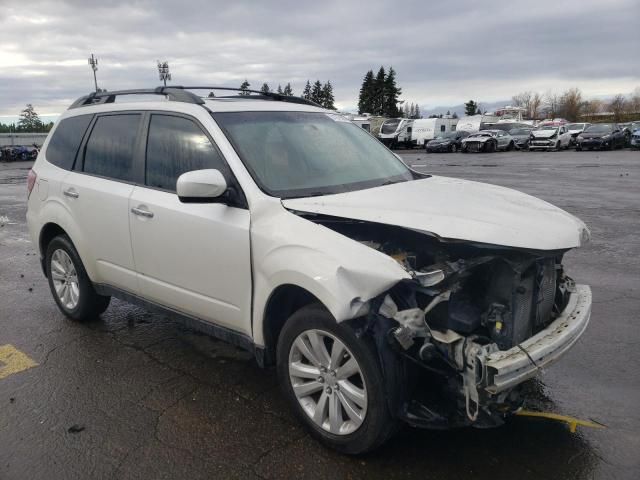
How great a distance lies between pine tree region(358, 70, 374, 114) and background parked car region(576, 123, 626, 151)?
155 feet

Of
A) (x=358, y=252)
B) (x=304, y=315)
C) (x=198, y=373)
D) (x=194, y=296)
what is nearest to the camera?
(x=358, y=252)

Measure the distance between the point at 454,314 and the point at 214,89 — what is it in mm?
2893

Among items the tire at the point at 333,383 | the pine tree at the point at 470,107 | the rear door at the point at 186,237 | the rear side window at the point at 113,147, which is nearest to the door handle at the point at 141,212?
the rear door at the point at 186,237

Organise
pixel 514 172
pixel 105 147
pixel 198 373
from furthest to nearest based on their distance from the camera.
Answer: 1. pixel 514 172
2. pixel 105 147
3. pixel 198 373

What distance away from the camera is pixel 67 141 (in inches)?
196

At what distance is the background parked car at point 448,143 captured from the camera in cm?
3647

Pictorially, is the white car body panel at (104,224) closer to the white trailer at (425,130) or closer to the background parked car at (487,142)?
the background parked car at (487,142)

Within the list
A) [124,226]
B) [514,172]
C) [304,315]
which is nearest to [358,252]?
[304,315]

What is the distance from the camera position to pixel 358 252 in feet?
8.96

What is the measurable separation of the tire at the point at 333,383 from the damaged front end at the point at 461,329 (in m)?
0.08

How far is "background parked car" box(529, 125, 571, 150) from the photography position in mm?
34531

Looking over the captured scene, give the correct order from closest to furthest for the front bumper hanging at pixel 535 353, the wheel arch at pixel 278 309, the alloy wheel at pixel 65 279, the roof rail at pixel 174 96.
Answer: the front bumper hanging at pixel 535 353
the wheel arch at pixel 278 309
the roof rail at pixel 174 96
the alloy wheel at pixel 65 279

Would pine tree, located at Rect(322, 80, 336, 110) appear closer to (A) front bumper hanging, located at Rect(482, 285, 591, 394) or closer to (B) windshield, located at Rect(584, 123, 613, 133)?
(B) windshield, located at Rect(584, 123, 613, 133)

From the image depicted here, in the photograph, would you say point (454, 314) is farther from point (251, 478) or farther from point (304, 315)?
point (251, 478)
